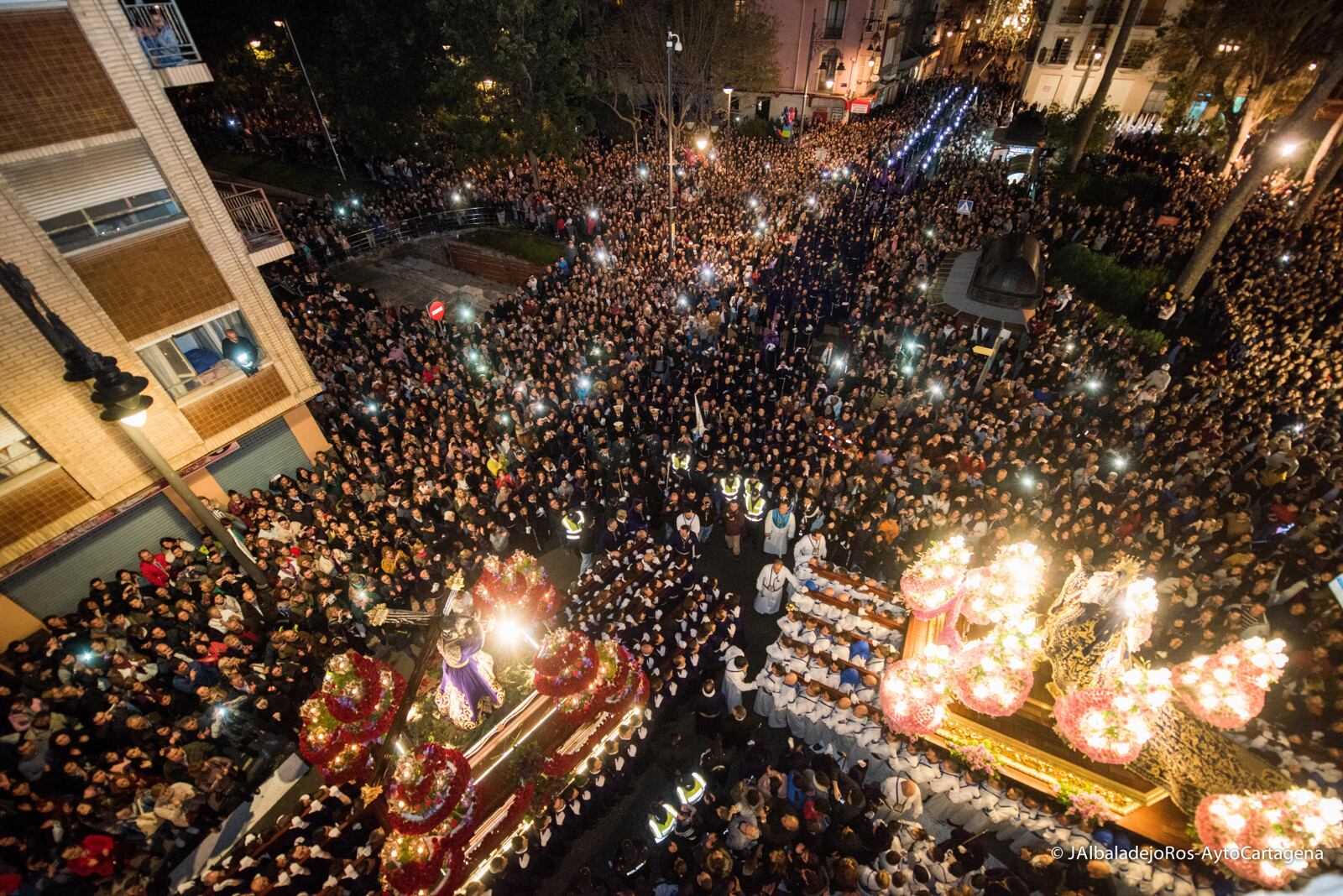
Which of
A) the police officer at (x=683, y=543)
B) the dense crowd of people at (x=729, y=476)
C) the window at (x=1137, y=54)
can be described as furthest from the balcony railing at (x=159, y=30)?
the window at (x=1137, y=54)

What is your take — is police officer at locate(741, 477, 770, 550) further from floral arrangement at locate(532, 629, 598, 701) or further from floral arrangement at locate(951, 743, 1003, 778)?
floral arrangement at locate(951, 743, 1003, 778)

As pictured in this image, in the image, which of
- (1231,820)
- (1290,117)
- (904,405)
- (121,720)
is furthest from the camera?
(1290,117)

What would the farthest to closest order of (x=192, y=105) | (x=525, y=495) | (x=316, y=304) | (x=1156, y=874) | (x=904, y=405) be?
(x=192, y=105) → (x=316, y=304) → (x=904, y=405) → (x=525, y=495) → (x=1156, y=874)

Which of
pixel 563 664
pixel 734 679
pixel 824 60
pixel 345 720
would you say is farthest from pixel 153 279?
pixel 824 60

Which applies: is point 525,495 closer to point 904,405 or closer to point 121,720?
point 121,720

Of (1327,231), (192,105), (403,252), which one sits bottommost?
(403,252)

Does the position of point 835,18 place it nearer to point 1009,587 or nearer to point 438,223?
point 438,223

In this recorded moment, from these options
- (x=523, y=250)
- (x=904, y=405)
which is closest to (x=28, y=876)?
(x=904, y=405)

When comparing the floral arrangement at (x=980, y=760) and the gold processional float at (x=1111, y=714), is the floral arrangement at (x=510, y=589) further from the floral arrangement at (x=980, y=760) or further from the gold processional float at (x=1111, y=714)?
the floral arrangement at (x=980, y=760)
